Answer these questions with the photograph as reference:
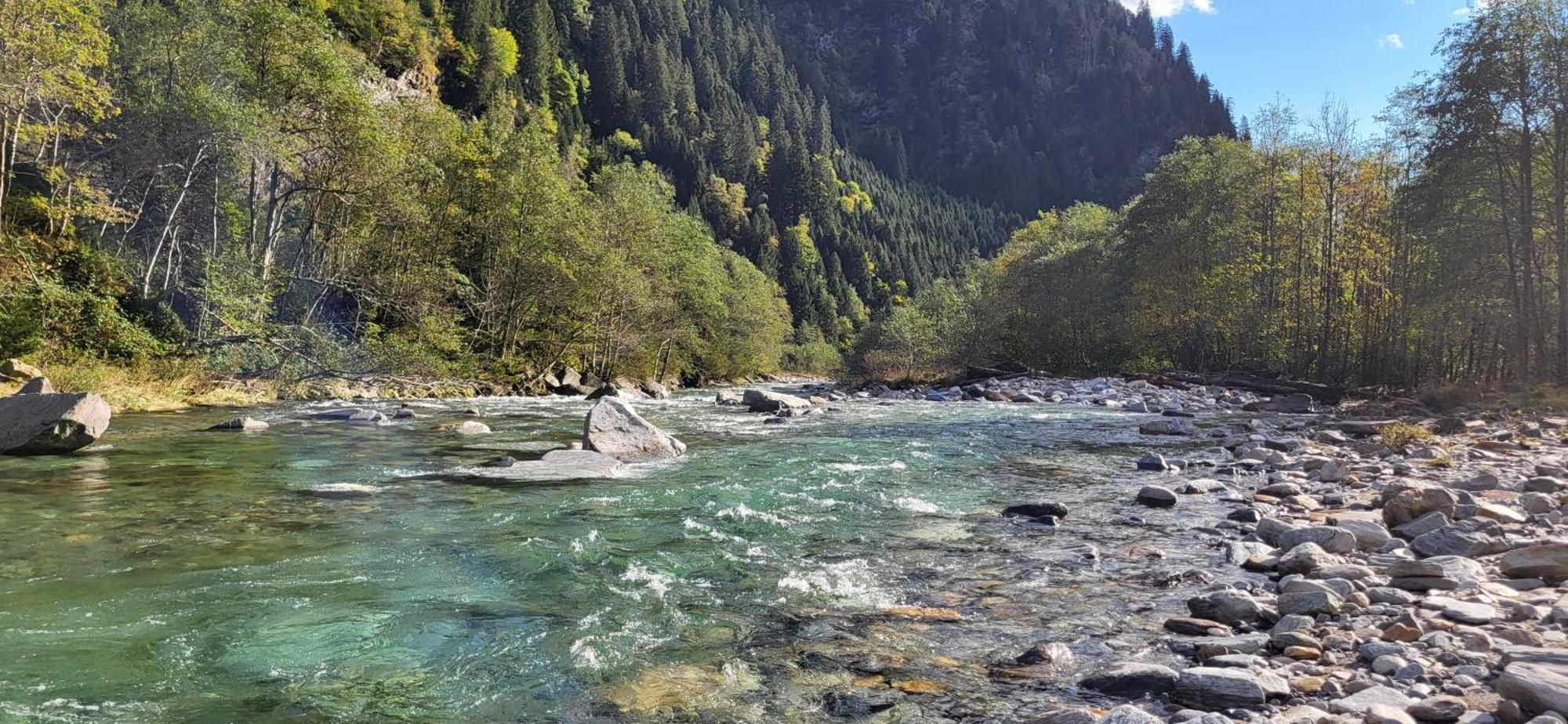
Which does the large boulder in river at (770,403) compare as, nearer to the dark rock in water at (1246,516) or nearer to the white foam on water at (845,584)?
the dark rock in water at (1246,516)

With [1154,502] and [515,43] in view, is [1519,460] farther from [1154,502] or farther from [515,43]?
[515,43]

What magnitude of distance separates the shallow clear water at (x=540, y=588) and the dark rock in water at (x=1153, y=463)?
1.87 ft

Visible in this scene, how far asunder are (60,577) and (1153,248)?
41.6 m

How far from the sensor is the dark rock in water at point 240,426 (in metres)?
13.8

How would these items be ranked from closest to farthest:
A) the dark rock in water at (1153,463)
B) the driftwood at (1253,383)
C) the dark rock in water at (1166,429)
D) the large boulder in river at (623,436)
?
1. the dark rock in water at (1153,463)
2. the large boulder in river at (623,436)
3. the dark rock in water at (1166,429)
4. the driftwood at (1253,383)

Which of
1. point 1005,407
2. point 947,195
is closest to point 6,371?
point 1005,407

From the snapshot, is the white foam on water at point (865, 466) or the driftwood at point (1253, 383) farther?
the driftwood at point (1253, 383)

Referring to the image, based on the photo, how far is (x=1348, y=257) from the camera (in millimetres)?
30062

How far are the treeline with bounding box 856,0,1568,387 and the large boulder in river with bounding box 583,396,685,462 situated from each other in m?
24.7

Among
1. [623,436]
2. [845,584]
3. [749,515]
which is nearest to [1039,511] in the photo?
[749,515]

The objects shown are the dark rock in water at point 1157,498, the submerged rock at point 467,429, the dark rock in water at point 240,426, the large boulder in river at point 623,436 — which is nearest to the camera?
the dark rock in water at point 1157,498

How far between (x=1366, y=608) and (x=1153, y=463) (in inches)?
289

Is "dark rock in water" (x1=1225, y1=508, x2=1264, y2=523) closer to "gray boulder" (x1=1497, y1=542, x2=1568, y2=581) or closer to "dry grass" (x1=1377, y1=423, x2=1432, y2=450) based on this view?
"gray boulder" (x1=1497, y1=542, x2=1568, y2=581)

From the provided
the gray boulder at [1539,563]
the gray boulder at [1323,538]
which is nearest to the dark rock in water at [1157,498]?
the gray boulder at [1323,538]
